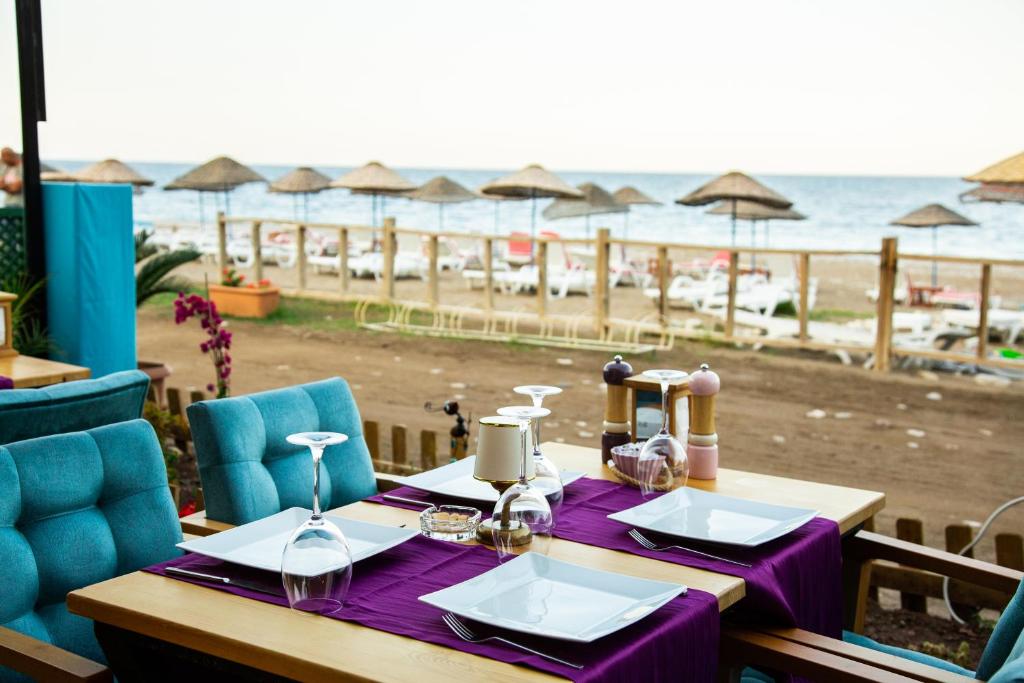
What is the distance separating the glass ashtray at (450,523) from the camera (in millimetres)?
2428

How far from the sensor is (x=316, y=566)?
6.46 feet

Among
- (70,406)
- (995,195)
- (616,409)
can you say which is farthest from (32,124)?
(995,195)

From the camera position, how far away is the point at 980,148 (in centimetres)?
3697

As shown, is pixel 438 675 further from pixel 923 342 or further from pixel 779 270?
pixel 779 270

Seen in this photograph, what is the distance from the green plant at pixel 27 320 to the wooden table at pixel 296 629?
4.64 m

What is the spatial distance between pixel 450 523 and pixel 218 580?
1.79 ft

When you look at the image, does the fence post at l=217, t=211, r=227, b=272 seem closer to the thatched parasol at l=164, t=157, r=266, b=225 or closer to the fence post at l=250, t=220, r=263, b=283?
the fence post at l=250, t=220, r=263, b=283

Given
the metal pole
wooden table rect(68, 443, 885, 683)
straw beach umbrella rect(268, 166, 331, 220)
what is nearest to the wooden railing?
straw beach umbrella rect(268, 166, 331, 220)

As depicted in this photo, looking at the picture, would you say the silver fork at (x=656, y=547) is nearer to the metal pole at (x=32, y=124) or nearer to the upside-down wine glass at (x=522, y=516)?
the upside-down wine glass at (x=522, y=516)

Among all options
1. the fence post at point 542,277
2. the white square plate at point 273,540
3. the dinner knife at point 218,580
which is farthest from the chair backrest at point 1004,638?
the fence post at point 542,277

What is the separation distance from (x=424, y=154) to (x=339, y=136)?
362cm

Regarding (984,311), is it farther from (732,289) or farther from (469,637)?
(469,637)

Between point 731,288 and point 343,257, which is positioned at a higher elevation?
point 343,257

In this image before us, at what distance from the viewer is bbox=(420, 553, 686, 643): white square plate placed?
6.15 feet
